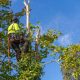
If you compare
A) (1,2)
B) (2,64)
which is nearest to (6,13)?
(1,2)

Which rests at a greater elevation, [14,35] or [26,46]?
[14,35]

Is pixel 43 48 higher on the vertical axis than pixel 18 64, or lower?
higher

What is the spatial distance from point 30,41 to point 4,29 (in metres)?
3.96

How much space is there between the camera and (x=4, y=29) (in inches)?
1014

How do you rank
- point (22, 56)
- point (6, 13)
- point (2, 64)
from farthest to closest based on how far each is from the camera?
point (6, 13), point (2, 64), point (22, 56)

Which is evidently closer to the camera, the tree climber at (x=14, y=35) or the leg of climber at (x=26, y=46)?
the tree climber at (x=14, y=35)

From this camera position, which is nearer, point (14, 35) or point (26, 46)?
point (14, 35)

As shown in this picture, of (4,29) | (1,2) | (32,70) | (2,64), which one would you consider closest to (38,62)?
(32,70)

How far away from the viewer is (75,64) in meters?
27.4

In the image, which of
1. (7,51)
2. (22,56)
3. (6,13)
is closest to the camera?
(22,56)

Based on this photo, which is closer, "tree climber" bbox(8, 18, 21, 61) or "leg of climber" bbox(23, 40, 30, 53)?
"tree climber" bbox(8, 18, 21, 61)

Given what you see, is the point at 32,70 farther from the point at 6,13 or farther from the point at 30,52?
the point at 6,13

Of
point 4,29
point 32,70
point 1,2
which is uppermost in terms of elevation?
point 1,2

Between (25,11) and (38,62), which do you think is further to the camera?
(25,11)
